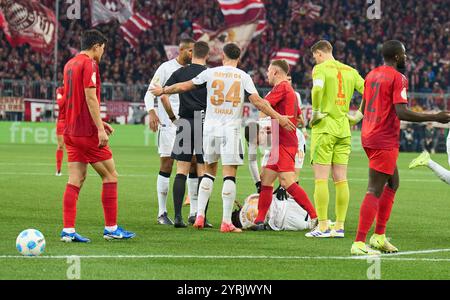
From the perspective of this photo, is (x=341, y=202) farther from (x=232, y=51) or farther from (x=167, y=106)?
(x=167, y=106)

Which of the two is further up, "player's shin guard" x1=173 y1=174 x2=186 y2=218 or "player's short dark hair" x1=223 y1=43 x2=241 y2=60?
"player's short dark hair" x1=223 y1=43 x2=241 y2=60

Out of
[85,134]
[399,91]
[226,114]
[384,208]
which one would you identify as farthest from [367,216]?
[85,134]

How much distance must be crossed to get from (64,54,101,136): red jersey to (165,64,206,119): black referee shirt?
2.33 m

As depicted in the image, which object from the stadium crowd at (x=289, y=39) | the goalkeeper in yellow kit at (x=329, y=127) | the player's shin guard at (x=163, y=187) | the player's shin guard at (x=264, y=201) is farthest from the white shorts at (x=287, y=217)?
the stadium crowd at (x=289, y=39)

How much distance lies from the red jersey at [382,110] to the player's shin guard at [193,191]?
398 centimetres

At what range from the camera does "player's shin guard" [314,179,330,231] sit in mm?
12148

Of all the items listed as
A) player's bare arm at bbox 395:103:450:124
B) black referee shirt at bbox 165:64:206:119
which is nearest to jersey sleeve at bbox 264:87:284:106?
black referee shirt at bbox 165:64:206:119

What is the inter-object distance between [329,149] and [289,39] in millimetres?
34830

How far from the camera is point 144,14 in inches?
1741

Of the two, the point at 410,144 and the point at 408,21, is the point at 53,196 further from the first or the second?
the point at 408,21

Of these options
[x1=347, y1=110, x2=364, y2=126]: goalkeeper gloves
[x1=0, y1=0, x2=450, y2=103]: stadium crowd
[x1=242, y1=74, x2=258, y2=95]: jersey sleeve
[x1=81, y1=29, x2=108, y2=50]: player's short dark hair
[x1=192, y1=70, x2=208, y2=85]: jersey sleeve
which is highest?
[x1=0, y1=0, x2=450, y2=103]: stadium crowd

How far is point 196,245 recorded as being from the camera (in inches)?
425

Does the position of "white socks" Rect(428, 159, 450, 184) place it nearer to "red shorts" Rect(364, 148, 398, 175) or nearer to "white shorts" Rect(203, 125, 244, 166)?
"red shorts" Rect(364, 148, 398, 175)

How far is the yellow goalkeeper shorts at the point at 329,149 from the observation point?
12227 millimetres
